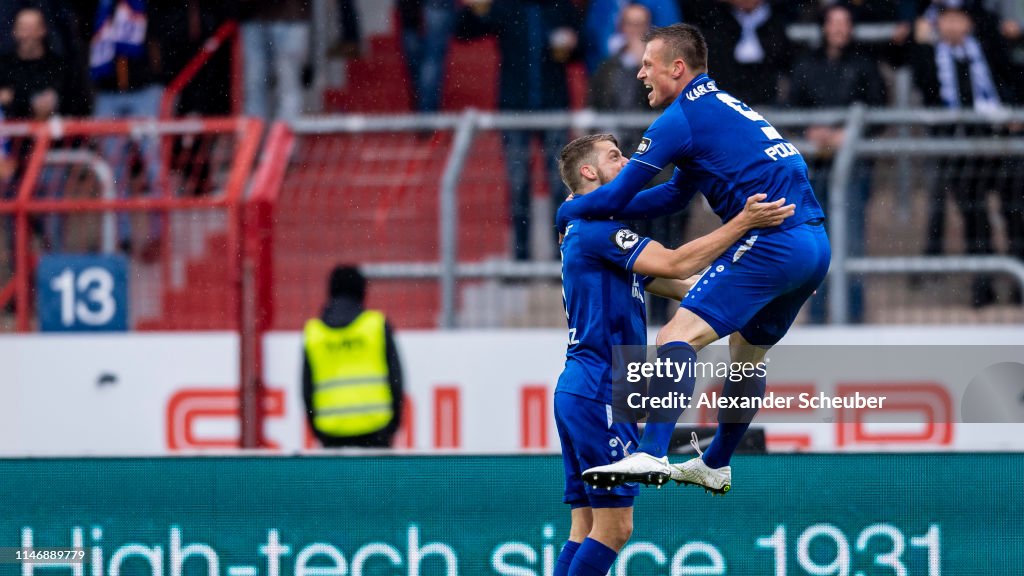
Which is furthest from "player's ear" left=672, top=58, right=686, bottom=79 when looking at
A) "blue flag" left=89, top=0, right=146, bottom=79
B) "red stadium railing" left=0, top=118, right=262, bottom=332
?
Answer: "blue flag" left=89, top=0, right=146, bottom=79

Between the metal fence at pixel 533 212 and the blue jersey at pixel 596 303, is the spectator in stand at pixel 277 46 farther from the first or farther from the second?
the blue jersey at pixel 596 303

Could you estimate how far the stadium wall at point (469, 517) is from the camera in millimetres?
6934

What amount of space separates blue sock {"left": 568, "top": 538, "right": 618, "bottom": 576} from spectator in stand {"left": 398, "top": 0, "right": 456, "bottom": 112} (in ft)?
15.8

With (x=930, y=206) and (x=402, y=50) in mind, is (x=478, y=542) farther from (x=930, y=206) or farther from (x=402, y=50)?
(x=402, y=50)

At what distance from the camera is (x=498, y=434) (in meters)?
9.41

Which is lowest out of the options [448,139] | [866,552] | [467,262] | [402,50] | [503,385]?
[866,552]

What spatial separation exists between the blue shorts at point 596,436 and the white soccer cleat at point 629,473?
0.98ft

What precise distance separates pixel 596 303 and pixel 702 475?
72 centimetres

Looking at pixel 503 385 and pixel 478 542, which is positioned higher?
pixel 503 385

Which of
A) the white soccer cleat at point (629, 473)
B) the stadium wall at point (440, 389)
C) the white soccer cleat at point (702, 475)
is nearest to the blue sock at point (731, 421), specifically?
the white soccer cleat at point (702, 475)

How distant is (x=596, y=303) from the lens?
6.24 m

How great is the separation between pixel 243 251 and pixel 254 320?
39 centimetres

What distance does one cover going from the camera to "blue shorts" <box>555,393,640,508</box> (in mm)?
6180

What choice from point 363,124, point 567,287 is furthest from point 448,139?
point 567,287
